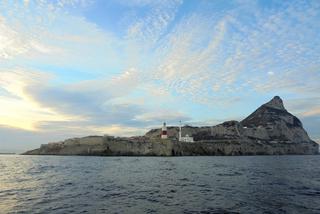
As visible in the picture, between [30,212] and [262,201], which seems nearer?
[30,212]

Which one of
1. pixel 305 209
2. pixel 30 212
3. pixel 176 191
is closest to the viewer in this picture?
pixel 30 212

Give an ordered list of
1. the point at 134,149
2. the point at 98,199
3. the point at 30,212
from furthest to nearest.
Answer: the point at 134,149 → the point at 98,199 → the point at 30,212

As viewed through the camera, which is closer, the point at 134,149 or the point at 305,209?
the point at 305,209

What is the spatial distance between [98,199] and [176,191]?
374 inches

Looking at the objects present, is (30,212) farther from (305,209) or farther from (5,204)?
(305,209)

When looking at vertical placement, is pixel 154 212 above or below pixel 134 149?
below

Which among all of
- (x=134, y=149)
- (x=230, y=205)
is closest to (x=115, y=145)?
(x=134, y=149)

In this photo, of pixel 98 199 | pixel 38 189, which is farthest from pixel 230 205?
pixel 38 189

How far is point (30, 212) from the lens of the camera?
26328 millimetres

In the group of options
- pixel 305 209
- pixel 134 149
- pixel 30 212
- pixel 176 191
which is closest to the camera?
pixel 30 212

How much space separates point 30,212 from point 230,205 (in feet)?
53.1

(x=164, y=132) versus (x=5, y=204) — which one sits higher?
(x=164, y=132)

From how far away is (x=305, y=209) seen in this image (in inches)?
1119

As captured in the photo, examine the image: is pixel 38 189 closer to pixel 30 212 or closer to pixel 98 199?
pixel 98 199
